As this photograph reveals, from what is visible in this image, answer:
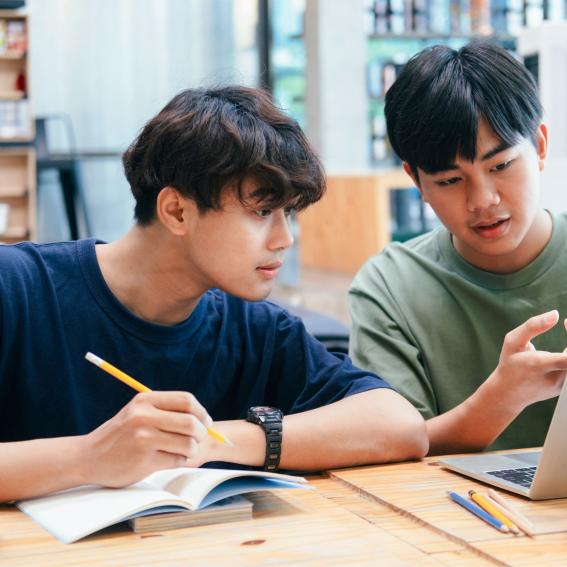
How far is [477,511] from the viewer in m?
0.98

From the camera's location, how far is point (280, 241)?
123cm

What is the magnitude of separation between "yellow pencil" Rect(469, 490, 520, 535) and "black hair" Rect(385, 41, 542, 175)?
1.87ft

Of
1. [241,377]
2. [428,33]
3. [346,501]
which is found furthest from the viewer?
[428,33]

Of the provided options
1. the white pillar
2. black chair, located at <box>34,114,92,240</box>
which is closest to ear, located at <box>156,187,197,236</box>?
black chair, located at <box>34,114,92,240</box>

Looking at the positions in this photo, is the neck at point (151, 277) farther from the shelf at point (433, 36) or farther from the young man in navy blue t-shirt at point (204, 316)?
the shelf at point (433, 36)

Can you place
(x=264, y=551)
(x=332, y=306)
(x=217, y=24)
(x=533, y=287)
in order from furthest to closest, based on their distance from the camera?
(x=217, y=24), (x=332, y=306), (x=533, y=287), (x=264, y=551)

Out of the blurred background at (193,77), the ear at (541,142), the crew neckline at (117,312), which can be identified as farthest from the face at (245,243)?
the blurred background at (193,77)

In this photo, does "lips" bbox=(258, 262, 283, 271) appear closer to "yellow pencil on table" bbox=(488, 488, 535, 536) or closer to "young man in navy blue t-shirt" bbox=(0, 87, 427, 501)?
"young man in navy blue t-shirt" bbox=(0, 87, 427, 501)

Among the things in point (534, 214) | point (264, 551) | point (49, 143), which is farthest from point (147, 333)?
point (49, 143)

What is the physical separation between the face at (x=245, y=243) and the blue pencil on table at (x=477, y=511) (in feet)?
1.15

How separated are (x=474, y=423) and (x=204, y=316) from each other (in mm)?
393

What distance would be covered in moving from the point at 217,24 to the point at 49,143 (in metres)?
1.39

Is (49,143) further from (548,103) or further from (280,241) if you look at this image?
(280,241)

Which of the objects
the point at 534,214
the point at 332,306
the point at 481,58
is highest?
the point at 481,58
